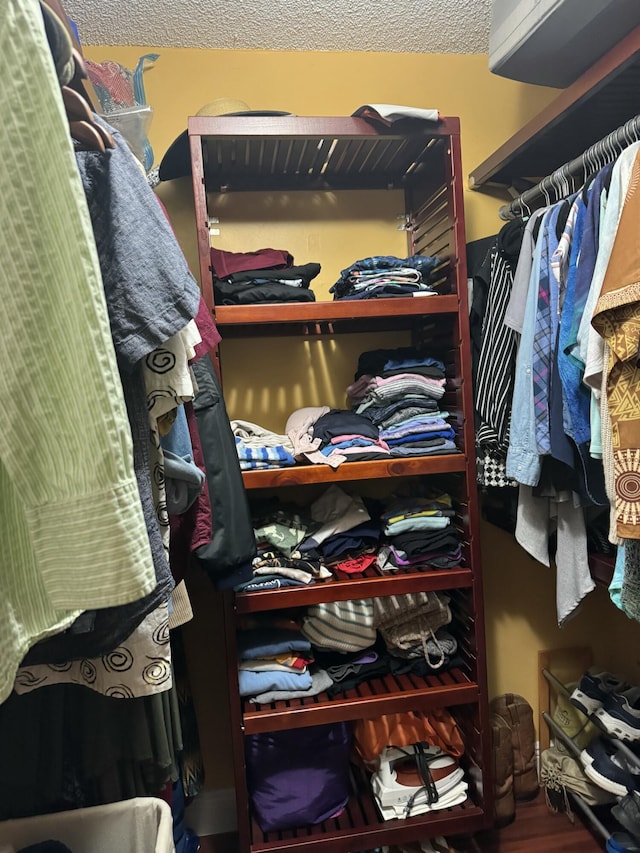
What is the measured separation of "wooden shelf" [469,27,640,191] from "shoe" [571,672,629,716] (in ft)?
5.05

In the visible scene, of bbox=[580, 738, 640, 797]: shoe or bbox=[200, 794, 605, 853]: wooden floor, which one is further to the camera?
bbox=[200, 794, 605, 853]: wooden floor

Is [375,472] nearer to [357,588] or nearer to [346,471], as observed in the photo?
[346,471]

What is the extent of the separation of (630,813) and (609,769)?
11cm

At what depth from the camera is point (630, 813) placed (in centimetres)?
140

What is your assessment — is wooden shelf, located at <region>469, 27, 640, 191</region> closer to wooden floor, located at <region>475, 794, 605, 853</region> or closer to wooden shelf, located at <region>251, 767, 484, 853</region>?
wooden shelf, located at <region>251, 767, 484, 853</region>

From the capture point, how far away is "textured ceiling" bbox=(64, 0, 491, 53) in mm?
1482

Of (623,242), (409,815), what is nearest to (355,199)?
(623,242)

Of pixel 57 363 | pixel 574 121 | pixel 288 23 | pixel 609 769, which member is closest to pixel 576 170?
pixel 574 121

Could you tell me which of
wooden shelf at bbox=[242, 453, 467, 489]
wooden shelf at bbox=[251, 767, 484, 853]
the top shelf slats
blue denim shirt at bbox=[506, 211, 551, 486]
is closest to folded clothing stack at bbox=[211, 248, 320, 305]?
the top shelf slats

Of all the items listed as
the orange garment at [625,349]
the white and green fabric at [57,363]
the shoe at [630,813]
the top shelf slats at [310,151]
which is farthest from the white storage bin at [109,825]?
the top shelf slats at [310,151]

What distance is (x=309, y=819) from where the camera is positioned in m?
1.48

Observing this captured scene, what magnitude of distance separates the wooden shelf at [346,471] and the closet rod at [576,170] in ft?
2.38

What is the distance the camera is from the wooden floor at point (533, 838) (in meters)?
1.62

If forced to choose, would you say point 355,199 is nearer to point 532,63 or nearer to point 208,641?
point 532,63
